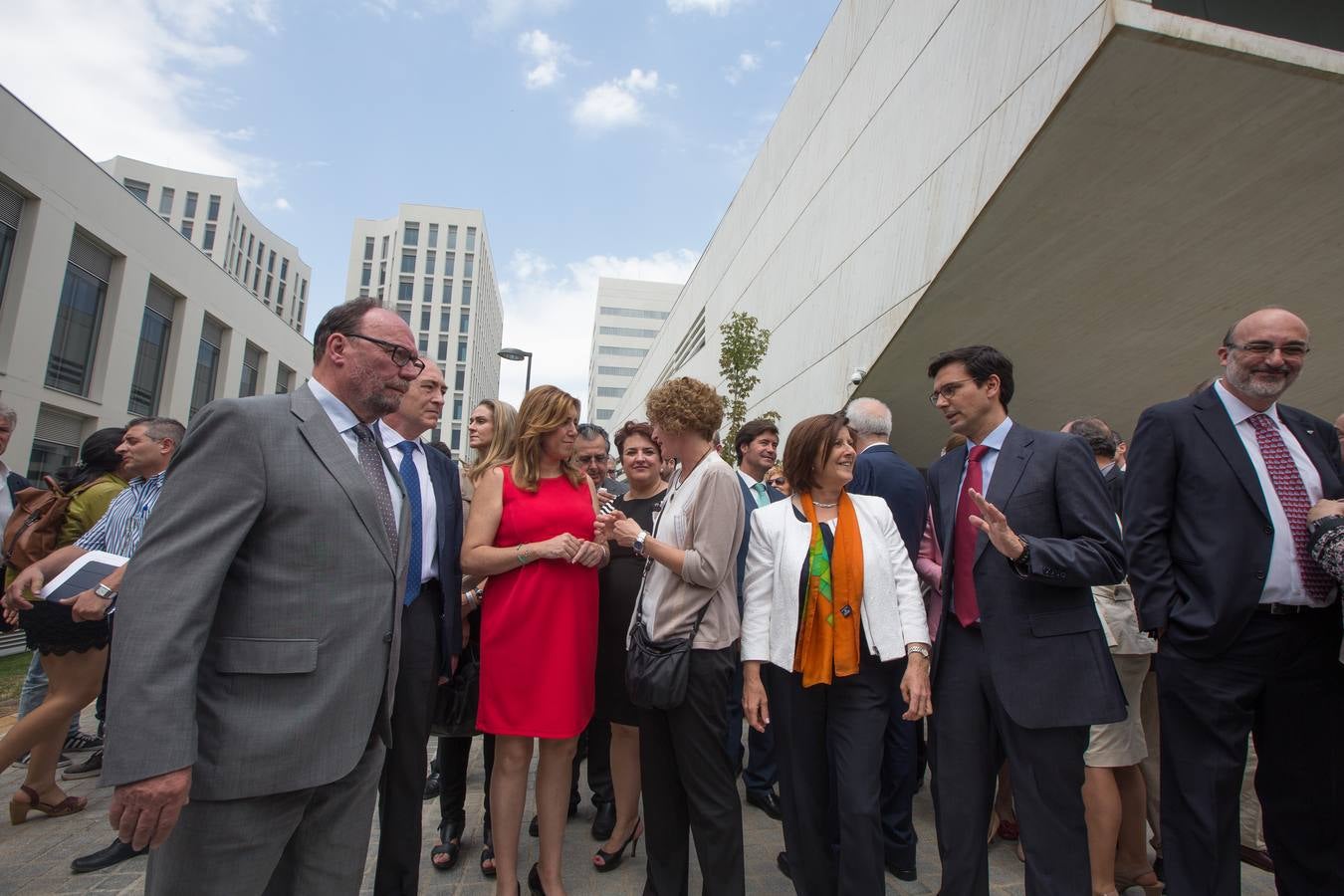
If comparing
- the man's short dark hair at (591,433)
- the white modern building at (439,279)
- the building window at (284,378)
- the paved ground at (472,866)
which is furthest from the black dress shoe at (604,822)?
the white modern building at (439,279)

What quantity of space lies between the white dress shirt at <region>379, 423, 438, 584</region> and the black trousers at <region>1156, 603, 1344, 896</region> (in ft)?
8.38

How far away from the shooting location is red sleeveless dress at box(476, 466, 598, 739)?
2824 mm

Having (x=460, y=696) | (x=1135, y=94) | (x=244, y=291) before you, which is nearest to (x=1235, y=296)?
(x=1135, y=94)

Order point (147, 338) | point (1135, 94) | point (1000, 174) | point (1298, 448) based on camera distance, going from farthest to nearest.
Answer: point (147, 338) < point (1000, 174) < point (1135, 94) < point (1298, 448)

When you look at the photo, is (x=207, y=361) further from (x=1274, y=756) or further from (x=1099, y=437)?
(x=1274, y=756)

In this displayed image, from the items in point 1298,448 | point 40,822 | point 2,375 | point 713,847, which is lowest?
point 40,822

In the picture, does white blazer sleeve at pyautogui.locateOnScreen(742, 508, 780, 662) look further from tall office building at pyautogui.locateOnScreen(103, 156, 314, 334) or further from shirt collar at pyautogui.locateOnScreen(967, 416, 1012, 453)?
tall office building at pyautogui.locateOnScreen(103, 156, 314, 334)

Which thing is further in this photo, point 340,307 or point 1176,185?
point 1176,185

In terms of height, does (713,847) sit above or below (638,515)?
below

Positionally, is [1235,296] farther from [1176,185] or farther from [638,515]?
[638,515]

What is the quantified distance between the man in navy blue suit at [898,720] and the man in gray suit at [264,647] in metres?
2.42

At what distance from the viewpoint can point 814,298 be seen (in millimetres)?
14281

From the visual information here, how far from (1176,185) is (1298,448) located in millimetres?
5933

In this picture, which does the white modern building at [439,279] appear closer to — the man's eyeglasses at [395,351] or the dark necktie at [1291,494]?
the man's eyeglasses at [395,351]
